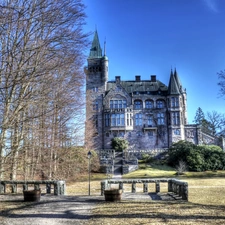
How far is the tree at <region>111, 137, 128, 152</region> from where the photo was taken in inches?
1823

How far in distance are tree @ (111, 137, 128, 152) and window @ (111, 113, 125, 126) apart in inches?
111

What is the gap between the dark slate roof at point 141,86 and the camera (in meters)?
51.9

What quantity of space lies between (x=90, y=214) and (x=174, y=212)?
2935 mm

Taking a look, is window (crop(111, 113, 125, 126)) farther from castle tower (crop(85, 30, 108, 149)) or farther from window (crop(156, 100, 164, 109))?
window (crop(156, 100, 164, 109))

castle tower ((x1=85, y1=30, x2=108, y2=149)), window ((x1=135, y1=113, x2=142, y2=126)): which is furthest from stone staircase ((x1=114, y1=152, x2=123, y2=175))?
window ((x1=135, y1=113, x2=142, y2=126))

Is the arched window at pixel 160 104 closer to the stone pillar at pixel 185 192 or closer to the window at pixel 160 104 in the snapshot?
the window at pixel 160 104

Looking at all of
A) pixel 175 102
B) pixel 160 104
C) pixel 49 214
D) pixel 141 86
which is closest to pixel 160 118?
pixel 160 104

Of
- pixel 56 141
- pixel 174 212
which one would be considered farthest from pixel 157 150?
pixel 174 212

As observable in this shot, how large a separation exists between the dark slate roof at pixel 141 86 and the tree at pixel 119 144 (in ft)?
31.8

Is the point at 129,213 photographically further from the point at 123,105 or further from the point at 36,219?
the point at 123,105

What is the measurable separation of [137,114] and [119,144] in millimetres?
6883

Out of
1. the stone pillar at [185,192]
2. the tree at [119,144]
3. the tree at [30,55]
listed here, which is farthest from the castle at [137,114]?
the stone pillar at [185,192]

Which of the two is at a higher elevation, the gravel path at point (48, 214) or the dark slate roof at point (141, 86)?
the dark slate roof at point (141, 86)

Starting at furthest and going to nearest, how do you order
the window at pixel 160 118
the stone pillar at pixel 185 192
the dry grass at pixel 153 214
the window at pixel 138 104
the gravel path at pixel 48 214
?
1. the window at pixel 138 104
2. the window at pixel 160 118
3. the stone pillar at pixel 185 192
4. the gravel path at pixel 48 214
5. the dry grass at pixel 153 214
